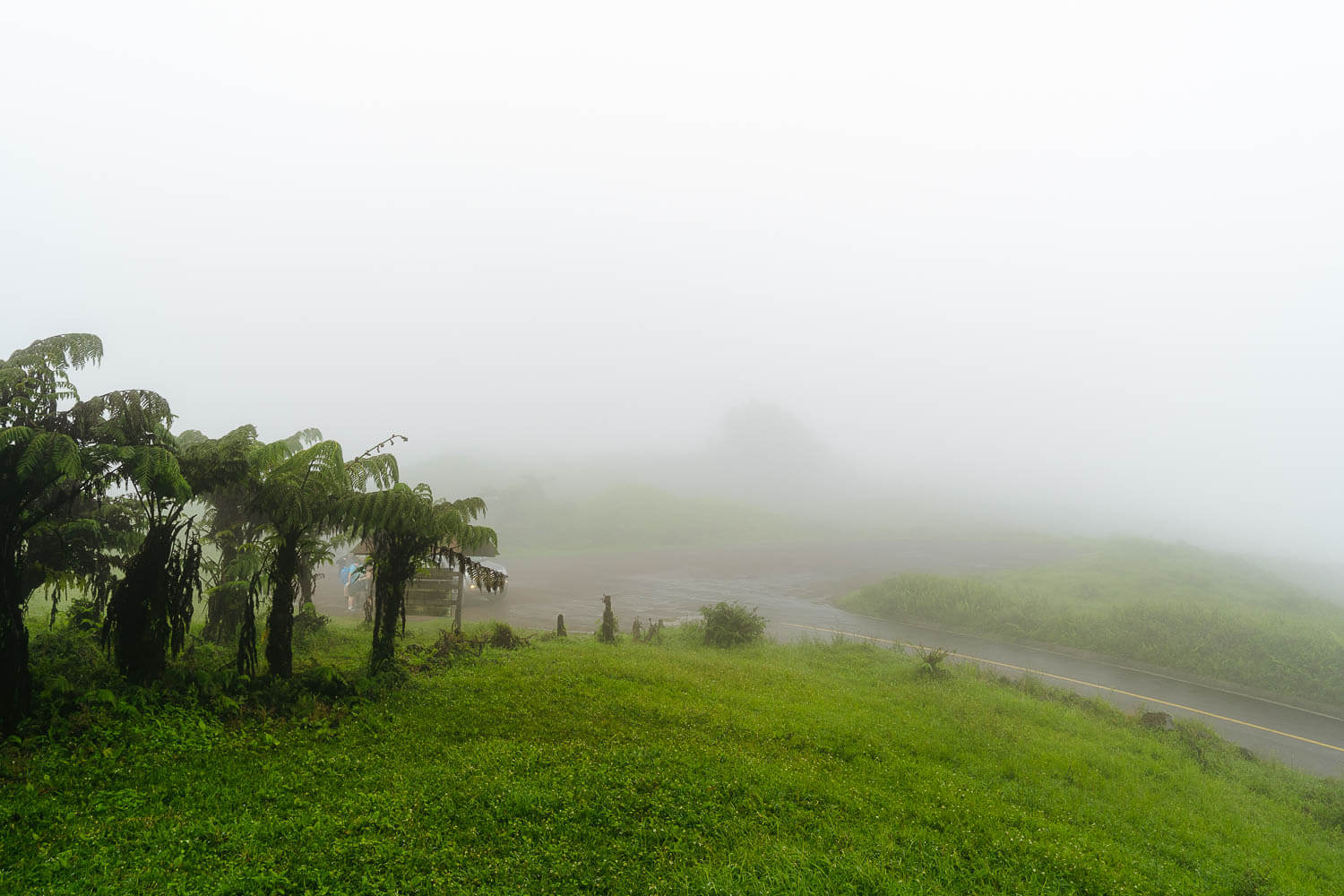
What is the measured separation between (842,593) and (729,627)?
1860cm

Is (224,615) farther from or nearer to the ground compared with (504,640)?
farther from the ground

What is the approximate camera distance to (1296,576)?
52250 mm

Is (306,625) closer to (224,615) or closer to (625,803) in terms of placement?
(224,615)

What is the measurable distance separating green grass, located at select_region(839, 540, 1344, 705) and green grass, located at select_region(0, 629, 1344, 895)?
40.3 ft

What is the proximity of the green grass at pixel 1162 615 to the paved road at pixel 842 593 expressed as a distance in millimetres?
1720

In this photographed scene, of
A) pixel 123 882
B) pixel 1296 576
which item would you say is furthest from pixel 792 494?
pixel 123 882

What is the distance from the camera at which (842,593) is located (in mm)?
38469

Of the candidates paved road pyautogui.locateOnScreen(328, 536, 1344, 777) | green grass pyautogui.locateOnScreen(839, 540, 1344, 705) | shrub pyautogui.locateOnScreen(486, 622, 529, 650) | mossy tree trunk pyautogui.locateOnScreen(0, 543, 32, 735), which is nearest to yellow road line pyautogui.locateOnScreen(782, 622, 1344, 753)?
paved road pyautogui.locateOnScreen(328, 536, 1344, 777)

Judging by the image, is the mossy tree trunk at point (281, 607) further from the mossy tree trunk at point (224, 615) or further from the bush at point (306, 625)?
the bush at point (306, 625)

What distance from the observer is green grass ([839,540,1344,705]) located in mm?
22406

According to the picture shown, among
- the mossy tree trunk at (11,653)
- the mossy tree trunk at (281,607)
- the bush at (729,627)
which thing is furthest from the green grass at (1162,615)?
the mossy tree trunk at (11,653)

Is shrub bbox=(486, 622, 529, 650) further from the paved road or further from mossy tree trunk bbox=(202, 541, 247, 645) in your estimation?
the paved road

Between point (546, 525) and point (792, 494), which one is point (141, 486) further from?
point (792, 494)

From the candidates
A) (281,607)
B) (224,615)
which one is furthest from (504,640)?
(281,607)
